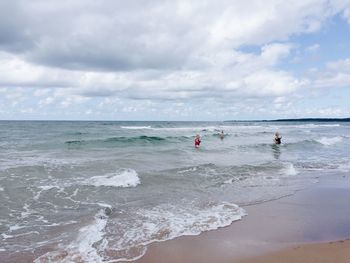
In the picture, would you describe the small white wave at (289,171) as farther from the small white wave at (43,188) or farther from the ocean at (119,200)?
the small white wave at (43,188)

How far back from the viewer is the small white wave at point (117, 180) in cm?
1565

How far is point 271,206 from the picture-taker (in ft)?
39.4

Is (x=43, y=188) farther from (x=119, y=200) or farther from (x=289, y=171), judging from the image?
(x=289, y=171)

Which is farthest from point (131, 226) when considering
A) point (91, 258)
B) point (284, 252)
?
point (284, 252)

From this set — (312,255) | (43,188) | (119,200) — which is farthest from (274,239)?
(43,188)

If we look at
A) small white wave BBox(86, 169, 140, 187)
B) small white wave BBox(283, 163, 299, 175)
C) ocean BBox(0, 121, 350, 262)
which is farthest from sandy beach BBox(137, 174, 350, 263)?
small white wave BBox(283, 163, 299, 175)

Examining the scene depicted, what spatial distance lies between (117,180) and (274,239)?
9077 millimetres

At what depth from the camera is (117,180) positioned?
1644 cm

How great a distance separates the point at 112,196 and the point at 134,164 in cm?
862

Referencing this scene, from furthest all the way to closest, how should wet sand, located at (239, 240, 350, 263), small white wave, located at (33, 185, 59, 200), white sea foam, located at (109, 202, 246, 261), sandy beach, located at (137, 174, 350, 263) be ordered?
small white wave, located at (33, 185, 59, 200) → white sea foam, located at (109, 202, 246, 261) → sandy beach, located at (137, 174, 350, 263) → wet sand, located at (239, 240, 350, 263)

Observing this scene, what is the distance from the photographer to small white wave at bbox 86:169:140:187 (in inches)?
616

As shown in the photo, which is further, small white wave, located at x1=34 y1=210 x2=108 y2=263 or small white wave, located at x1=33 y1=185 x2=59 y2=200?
small white wave, located at x1=33 y1=185 x2=59 y2=200

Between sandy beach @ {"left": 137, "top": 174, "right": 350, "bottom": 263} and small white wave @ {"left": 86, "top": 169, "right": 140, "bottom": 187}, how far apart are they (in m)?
5.83

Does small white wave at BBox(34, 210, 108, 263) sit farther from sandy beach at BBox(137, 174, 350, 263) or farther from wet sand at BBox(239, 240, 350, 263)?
wet sand at BBox(239, 240, 350, 263)
